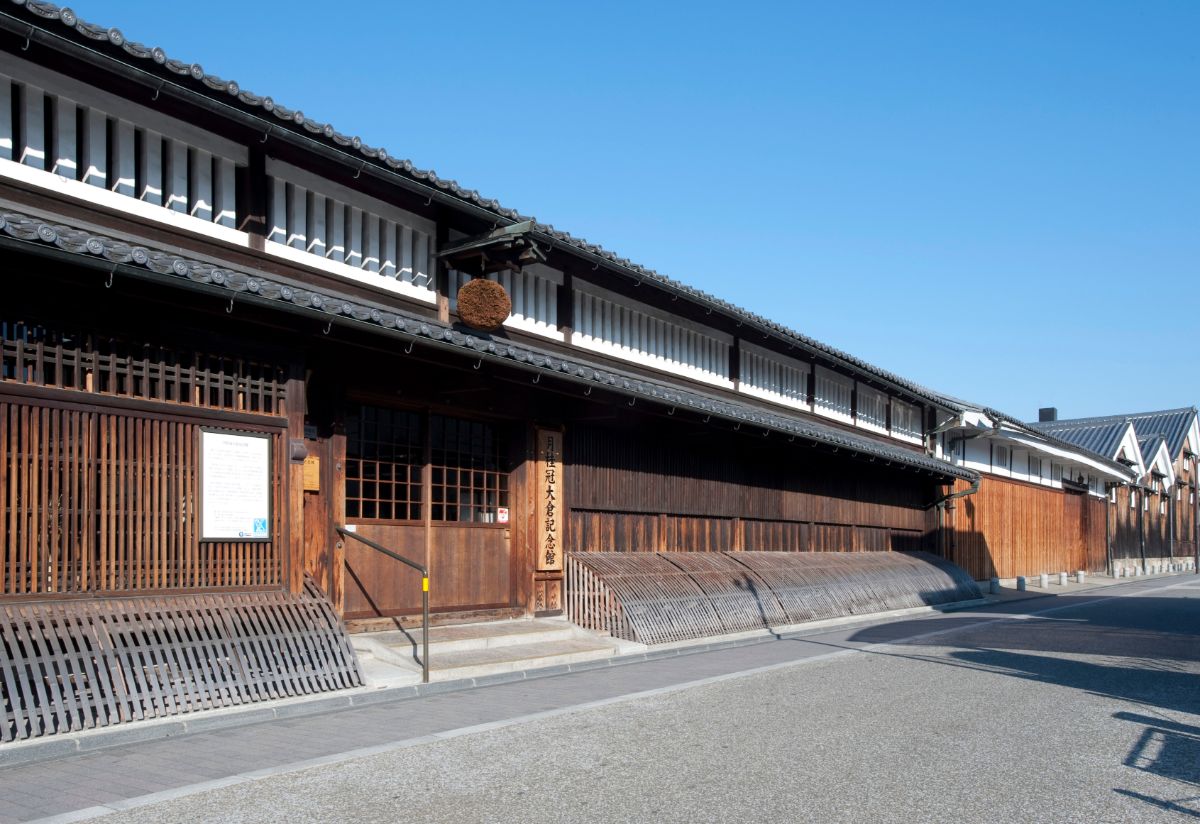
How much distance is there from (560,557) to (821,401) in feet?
35.6

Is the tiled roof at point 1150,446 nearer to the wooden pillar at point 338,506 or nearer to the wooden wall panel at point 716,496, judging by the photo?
the wooden wall panel at point 716,496

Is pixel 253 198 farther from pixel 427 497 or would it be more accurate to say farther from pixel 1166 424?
pixel 1166 424

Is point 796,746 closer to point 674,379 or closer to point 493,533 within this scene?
point 493,533

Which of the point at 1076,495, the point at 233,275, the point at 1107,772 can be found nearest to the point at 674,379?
the point at 233,275

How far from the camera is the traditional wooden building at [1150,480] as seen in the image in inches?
1909

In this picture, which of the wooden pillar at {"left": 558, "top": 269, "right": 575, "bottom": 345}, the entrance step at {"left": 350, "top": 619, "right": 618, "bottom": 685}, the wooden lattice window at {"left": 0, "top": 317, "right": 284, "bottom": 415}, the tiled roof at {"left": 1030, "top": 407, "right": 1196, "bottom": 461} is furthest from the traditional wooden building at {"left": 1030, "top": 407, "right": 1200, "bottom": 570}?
the wooden lattice window at {"left": 0, "top": 317, "right": 284, "bottom": 415}

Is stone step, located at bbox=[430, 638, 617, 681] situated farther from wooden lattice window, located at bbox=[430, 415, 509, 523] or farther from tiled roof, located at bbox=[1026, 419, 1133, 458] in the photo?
tiled roof, located at bbox=[1026, 419, 1133, 458]

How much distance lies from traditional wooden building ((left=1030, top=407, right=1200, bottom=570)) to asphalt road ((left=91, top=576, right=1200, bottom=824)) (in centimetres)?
4013

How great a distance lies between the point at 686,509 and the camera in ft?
58.9

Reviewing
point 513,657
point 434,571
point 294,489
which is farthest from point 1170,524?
point 294,489

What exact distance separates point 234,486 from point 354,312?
1.99m

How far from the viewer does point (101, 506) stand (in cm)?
870

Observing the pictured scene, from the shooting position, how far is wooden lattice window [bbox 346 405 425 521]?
40.7ft

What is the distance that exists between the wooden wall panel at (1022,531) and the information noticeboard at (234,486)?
23.2 metres
